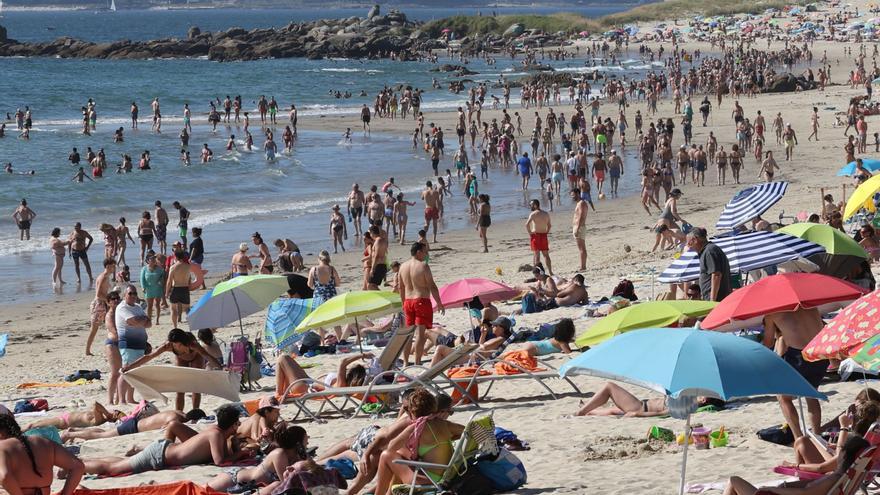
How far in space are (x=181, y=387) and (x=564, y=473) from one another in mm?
3553

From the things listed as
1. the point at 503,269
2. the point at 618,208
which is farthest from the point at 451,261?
the point at 618,208

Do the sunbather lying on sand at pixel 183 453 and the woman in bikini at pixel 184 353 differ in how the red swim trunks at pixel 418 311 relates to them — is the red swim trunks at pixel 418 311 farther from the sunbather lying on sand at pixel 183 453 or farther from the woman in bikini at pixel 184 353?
the sunbather lying on sand at pixel 183 453

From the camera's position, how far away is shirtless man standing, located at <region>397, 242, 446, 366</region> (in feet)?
36.8

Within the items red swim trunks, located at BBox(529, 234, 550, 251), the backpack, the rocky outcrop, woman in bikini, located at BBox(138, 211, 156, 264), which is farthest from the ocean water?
the rocky outcrop

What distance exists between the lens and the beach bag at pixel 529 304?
14.4m

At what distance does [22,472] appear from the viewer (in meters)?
6.31

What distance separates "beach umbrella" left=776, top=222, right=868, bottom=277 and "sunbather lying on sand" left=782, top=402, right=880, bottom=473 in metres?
4.27

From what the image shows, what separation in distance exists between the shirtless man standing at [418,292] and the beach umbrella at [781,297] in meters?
3.35

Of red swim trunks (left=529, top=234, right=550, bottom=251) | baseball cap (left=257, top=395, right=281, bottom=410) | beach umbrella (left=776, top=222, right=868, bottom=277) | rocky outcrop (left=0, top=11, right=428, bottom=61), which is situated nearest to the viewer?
baseball cap (left=257, top=395, right=281, bottom=410)

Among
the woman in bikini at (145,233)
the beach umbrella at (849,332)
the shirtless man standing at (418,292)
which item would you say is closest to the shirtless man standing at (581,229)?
the shirtless man standing at (418,292)

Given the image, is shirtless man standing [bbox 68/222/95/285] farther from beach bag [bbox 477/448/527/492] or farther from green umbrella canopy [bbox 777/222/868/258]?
beach bag [bbox 477/448/527/492]

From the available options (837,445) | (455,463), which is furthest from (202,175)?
(837,445)

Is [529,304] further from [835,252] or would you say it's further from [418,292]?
[835,252]

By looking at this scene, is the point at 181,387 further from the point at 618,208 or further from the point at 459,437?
the point at 618,208
